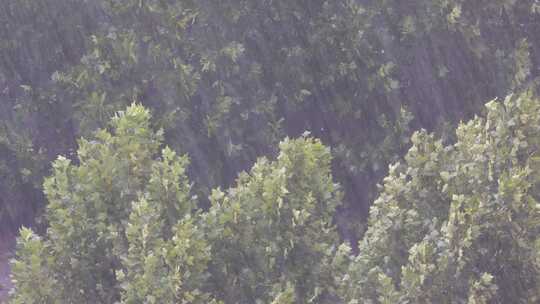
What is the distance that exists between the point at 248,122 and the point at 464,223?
359cm

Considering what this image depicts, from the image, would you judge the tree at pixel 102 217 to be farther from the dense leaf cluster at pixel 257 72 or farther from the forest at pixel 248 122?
the dense leaf cluster at pixel 257 72

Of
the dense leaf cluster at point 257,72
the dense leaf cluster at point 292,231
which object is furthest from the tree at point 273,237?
the dense leaf cluster at point 257,72

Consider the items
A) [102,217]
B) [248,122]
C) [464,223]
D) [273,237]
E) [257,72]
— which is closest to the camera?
[464,223]

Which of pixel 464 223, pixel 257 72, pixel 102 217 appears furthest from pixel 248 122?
pixel 464 223

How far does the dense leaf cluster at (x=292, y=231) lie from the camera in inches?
167

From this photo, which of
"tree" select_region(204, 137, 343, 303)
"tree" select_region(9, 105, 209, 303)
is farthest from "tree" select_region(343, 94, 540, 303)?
"tree" select_region(9, 105, 209, 303)

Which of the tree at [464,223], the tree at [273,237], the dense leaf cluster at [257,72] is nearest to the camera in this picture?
the tree at [464,223]

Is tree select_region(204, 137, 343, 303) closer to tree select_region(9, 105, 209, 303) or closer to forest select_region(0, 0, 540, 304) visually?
forest select_region(0, 0, 540, 304)

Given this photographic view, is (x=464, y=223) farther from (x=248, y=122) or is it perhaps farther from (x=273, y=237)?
(x=248, y=122)

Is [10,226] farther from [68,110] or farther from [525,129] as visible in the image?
[525,129]

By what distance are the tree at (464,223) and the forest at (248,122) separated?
0.8 inches

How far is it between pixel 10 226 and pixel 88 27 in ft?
9.54

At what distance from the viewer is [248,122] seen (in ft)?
24.7

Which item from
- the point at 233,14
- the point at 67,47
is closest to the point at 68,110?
the point at 67,47
